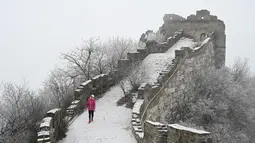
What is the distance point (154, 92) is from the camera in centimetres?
1784

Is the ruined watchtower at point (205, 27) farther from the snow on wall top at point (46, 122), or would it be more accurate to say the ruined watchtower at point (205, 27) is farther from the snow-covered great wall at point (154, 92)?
the snow on wall top at point (46, 122)

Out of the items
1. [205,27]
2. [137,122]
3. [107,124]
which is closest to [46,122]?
[107,124]

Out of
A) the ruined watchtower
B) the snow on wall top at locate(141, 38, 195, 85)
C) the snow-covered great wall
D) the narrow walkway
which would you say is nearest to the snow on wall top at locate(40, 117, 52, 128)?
the snow-covered great wall

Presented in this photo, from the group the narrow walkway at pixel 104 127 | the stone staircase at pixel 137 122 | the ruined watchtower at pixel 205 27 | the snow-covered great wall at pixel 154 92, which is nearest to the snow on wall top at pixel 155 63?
the snow-covered great wall at pixel 154 92

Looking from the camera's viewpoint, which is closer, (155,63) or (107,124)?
(107,124)

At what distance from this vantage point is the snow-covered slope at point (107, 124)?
12970mm

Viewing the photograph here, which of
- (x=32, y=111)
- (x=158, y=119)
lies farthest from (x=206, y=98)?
(x=32, y=111)

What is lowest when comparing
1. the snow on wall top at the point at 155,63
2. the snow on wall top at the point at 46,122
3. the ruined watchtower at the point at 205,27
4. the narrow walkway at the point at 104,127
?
the narrow walkway at the point at 104,127

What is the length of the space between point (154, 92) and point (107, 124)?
411 cm

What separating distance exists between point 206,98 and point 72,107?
368 inches

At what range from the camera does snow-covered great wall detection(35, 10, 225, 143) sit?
11335mm

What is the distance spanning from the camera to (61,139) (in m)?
12.8

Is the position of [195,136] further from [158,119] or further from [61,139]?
[158,119]

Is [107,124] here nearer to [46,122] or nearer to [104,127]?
[104,127]
